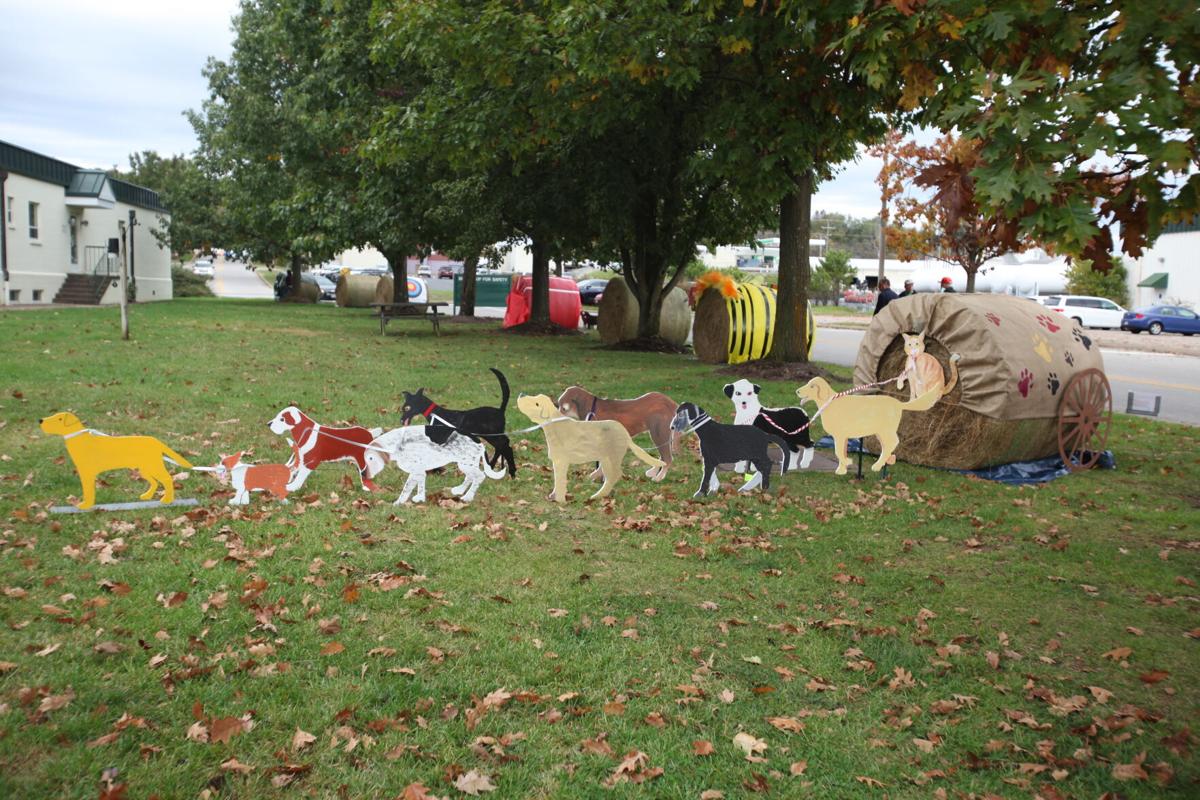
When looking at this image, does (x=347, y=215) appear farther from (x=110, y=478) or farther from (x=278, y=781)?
(x=278, y=781)

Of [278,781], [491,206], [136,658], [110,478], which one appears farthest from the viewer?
[491,206]

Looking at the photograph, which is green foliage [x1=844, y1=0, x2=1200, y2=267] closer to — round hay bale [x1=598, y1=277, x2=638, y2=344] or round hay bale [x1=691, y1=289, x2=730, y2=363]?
round hay bale [x1=691, y1=289, x2=730, y2=363]

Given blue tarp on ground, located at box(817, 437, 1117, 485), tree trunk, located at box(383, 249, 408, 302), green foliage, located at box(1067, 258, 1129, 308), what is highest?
green foliage, located at box(1067, 258, 1129, 308)

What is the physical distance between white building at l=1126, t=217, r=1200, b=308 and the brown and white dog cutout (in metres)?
50.5

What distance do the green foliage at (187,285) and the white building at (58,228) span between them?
1148 cm

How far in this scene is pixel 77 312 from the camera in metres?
26.8

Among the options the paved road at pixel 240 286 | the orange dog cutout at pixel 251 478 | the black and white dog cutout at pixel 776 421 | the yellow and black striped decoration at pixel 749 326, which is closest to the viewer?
the orange dog cutout at pixel 251 478

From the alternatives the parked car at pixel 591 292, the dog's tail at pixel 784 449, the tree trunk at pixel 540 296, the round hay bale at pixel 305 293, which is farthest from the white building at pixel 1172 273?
the dog's tail at pixel 784 449

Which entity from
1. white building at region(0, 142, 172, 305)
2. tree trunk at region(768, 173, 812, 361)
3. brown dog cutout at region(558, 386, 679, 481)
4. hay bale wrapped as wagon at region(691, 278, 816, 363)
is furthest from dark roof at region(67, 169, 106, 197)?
brown dog cutout at region(558, 386, 679, 481)

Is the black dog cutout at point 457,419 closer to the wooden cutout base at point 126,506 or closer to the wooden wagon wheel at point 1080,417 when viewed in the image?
the wooden cutout base at point 126,506

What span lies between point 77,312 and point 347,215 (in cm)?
923

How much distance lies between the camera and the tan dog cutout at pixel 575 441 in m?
7.55

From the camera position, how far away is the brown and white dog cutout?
711 cm

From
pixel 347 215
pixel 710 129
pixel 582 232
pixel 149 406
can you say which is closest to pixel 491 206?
pixel 582 232
